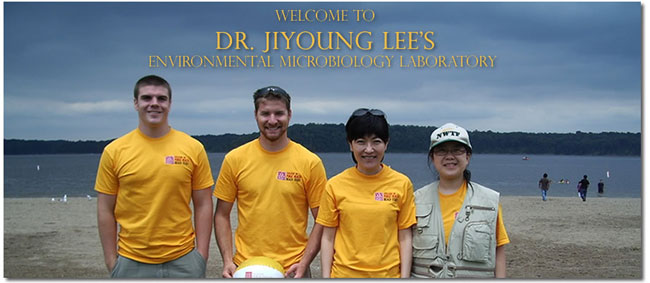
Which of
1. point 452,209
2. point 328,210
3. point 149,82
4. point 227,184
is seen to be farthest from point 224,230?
point 452,209

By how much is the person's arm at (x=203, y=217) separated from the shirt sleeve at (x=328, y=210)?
36.8 inches

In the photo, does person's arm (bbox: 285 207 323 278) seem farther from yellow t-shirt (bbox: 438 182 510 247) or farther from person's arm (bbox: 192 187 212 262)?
yellow t-shirt (bbox: 438 182 510 247)

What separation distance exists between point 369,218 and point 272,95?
1.11 metres

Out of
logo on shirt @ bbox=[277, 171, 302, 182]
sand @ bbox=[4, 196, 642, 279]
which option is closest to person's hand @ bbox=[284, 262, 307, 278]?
logo on shirt @ bbox=[277, 171, 302, 182]

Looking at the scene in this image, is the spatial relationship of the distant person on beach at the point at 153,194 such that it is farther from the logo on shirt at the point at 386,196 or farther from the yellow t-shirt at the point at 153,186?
the logo on shirt at the point at 386,196

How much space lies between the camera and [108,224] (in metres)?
4.42

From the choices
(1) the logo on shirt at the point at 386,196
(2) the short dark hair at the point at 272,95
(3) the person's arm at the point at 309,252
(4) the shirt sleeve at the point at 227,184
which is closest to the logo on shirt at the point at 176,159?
(4) the shirt sleeve at the point at 227,184

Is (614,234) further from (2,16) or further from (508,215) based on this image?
(2,16)

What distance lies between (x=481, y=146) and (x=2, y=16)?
517 inches

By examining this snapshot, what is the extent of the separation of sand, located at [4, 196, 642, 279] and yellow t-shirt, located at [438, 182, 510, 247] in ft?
19.4

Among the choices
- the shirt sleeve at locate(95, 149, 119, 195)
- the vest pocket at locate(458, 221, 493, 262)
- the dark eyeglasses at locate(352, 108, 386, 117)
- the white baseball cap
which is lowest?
the vest pocket at locate(458, 221, 493, 262)

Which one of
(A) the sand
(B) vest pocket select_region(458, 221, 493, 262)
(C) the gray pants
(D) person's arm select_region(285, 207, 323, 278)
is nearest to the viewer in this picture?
(B) vest pocket select_region(458, 221, 493, 262)

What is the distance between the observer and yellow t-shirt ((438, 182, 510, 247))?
399cm

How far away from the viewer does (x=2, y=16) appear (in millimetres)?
6535
